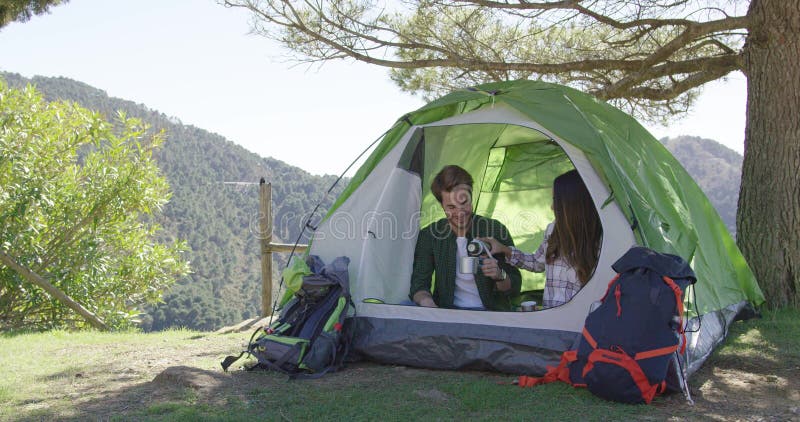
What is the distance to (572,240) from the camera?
3.31 m

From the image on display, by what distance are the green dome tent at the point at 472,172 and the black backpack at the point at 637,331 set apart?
308 millimetres

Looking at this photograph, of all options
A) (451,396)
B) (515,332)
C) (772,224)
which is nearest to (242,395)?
(451,396)

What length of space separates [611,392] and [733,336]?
159 centimetres

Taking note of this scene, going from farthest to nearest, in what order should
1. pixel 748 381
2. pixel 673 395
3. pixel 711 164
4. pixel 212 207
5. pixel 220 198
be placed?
pixel 711 164
pixel 220 198
pixel 212 207
pixel 748 381
pixel 673 395

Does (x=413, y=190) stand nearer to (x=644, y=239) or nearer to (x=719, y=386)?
(x=644, y=239)

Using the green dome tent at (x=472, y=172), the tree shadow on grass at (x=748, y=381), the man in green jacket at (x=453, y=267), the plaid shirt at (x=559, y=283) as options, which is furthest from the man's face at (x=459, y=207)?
the tree shadow on grass at (x=748, y=381)

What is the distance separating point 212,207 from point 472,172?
2787 cm

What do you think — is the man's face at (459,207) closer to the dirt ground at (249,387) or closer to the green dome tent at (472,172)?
the green dome tent at (472,172)

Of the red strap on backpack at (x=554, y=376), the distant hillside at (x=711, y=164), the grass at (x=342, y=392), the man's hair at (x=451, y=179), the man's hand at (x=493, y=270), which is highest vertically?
the distant hillside at (x=711, y=164)

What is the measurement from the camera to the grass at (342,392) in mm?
2619

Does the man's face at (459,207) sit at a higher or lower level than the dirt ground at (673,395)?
higher

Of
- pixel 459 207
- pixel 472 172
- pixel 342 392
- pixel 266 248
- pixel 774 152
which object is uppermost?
pixel 774 152

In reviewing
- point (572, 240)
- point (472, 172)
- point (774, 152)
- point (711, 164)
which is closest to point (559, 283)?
point (572, 240)

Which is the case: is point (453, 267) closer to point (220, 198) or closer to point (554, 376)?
point (554, 376)
